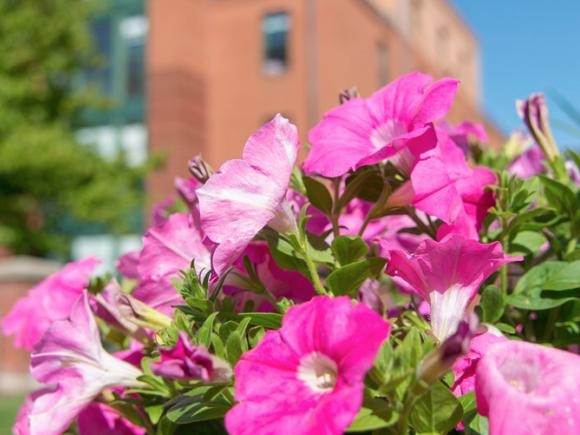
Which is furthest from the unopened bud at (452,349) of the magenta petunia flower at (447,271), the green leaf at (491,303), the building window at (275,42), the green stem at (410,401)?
the building window at (275,42)

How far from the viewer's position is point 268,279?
0.82 meters

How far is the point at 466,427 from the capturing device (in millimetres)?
652

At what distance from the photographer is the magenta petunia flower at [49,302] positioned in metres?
1.04

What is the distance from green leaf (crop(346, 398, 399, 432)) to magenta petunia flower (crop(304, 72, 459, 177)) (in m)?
0.25

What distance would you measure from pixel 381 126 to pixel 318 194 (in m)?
0.10

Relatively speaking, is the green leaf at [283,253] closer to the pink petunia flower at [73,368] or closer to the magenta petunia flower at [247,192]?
the magenta petunia flower at [247,192]

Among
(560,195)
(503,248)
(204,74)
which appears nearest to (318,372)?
(503,248)

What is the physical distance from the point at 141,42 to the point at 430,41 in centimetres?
1039

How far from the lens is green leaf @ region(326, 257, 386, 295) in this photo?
0.68 meters

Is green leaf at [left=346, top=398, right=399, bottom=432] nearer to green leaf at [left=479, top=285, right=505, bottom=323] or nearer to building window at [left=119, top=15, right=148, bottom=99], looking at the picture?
green leaf at [left=479, top=285, right=505, bottom=323]

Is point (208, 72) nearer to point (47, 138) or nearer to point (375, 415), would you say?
point (47, 138)

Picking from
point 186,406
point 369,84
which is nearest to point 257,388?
point 186,406

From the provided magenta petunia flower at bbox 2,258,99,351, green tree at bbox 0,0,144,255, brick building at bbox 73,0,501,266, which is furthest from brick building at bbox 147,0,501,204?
magenta petunia flower at bbox 2,258,99,351

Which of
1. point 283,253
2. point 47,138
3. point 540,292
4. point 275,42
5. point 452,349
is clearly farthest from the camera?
point 275,42
